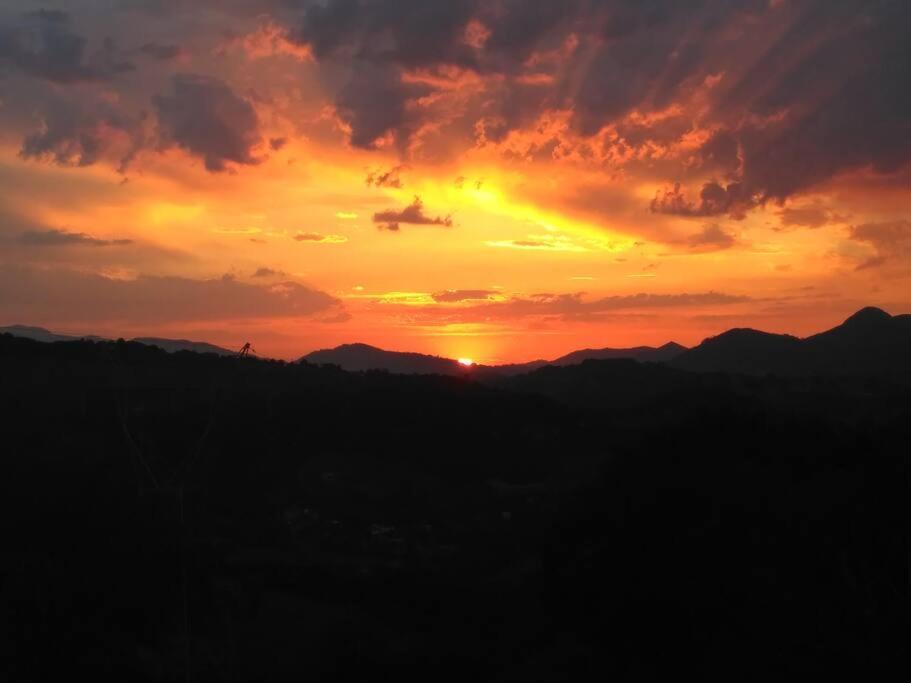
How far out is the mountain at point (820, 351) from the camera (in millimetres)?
93688

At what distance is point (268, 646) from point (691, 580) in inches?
447

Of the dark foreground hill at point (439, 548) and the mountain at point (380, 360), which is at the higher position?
the mountain at point (380, 360)

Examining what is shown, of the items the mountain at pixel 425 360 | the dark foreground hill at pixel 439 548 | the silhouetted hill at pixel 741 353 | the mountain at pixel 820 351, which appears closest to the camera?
the dark foreground hill at pixel 439 548

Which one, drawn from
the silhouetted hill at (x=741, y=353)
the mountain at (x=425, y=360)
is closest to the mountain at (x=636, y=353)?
the mountain at (x=425, y=360)

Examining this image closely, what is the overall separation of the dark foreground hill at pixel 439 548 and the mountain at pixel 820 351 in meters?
47.1

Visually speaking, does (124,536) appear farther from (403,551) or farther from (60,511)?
(403,551)

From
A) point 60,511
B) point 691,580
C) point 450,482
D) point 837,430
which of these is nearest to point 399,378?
point 450,482

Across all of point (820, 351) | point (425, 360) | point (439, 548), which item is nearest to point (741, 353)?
point (820, 351)

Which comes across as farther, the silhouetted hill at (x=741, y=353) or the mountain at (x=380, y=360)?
the mountain at (x=380, y=360)

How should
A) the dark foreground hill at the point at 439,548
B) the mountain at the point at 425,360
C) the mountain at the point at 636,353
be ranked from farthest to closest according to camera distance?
the mountain at the point at 636,353, the mountain at the point at 425,360, the dark foreground hill at the point at 439,548

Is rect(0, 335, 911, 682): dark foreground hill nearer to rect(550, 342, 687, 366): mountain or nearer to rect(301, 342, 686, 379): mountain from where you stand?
rect(301, 342, 686, 379): mountain

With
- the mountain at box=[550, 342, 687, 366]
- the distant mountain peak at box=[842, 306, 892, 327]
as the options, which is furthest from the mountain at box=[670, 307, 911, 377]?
the mountain at box=[550, 342, 687, 366]

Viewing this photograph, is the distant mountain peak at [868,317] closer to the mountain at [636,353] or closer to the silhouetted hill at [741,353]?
the silhouetted hill at [741,353]

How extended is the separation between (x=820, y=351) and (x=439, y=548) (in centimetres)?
7977
